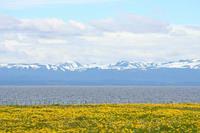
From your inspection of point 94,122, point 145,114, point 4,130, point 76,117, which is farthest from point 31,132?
point 145,114

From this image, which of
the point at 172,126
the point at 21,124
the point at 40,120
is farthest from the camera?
the point at 40,120

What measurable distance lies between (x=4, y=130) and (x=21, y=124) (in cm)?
376

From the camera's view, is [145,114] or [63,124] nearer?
[63,124]

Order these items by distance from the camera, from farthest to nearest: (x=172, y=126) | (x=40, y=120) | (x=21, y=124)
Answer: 1. (x=40, y=120)
2. (x=21, y=124)
3. (x=172, y=126)

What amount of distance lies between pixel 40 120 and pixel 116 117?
586 centimetres

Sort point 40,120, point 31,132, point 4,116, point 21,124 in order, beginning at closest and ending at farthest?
point 31,132
point 21,124
point 40,120
point 4,116

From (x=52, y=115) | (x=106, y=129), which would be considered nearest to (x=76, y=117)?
(x=52, y=115)

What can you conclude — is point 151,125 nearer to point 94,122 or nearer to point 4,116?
point 94,122

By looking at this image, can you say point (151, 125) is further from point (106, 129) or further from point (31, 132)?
point (31, 132)

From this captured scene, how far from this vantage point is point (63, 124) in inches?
1391

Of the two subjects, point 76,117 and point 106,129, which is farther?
point 76,117

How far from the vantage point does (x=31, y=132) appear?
30172 mm

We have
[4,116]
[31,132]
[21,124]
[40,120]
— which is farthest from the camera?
[4,116]

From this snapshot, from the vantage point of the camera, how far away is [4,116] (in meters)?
40.7
